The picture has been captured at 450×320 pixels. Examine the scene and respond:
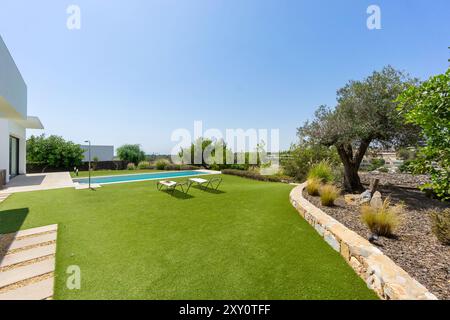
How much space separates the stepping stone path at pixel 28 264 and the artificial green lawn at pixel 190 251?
14 centimetres

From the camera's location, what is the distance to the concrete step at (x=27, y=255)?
2928 millimetres

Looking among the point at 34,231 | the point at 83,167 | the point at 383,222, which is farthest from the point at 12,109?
the point at 83,167

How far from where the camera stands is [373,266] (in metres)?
2.32

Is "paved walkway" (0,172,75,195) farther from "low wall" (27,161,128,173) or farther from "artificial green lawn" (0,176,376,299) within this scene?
"low wall" (27,161,128,173)

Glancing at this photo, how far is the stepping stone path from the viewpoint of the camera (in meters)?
2.32

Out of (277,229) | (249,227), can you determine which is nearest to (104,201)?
(249,227)

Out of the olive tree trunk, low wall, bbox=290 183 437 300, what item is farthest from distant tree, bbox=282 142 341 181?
low wall, bbox=290 183 437 300

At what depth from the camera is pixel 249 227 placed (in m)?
4.20

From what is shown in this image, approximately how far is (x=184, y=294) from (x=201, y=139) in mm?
19105

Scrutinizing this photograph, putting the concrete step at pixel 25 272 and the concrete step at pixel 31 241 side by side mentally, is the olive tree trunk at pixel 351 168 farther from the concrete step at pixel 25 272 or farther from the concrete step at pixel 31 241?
the concrete step at pixel 31 241

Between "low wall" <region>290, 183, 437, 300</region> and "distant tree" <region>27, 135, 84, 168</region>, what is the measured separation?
21.4m

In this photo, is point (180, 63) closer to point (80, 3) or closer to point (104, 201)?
point (80, 3)

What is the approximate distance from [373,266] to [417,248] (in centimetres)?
149

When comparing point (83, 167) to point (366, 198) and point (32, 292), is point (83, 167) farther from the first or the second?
point (366, 198)
